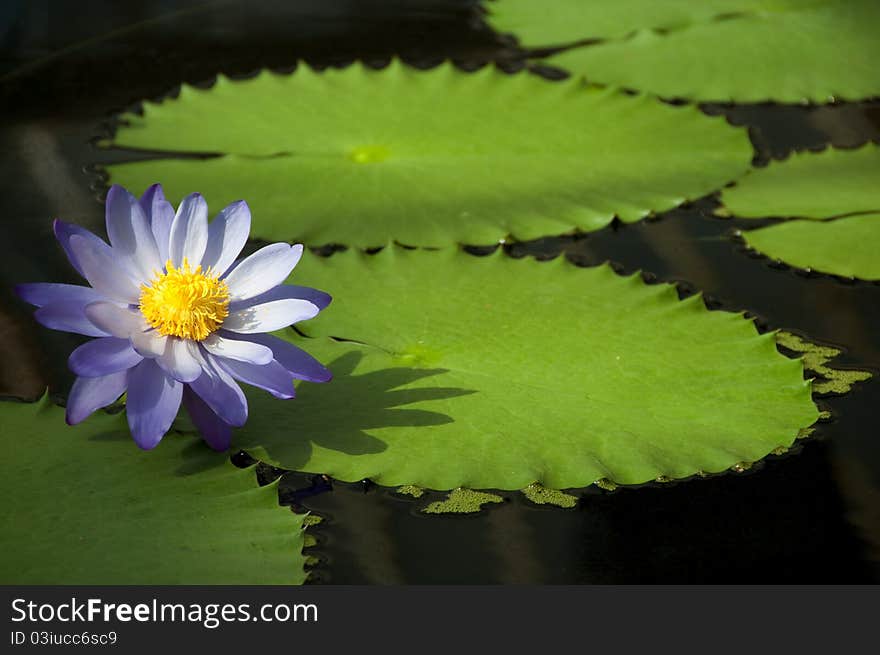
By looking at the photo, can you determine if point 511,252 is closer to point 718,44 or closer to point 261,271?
point 261,271

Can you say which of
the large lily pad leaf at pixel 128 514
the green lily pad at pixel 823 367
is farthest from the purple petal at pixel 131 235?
the green lily pad at pixel 823 367

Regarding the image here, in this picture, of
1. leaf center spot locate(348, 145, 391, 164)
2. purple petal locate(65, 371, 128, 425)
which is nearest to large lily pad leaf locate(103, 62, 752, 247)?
leaf center spot locate(348, 145, 391, 164)

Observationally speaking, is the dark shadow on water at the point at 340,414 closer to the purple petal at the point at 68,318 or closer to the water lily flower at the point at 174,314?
the water lily flower at the point at 174,314

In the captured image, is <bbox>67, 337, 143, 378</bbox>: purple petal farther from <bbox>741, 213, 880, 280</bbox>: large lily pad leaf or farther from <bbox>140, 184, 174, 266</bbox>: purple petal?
<bbox>741, 213, 880, 280</bbox>: large lily pad leaf

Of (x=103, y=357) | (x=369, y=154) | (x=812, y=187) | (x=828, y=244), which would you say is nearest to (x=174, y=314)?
(x=103, y=357)

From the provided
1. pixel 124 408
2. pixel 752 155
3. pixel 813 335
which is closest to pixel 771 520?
pixel 813 335
